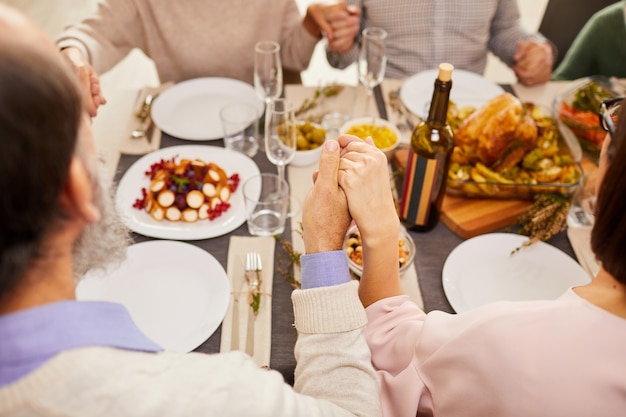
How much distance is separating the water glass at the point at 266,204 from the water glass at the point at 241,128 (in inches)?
7.6

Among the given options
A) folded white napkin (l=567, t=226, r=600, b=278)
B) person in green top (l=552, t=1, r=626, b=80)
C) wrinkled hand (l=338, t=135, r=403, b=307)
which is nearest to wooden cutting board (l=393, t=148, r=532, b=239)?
folded white napkin (l=567, t=226, r=600, b=278)

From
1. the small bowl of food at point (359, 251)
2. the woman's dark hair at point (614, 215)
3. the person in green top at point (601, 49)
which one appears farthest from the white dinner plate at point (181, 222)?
the person in green top at point (601, 49)

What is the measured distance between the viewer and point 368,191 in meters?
1.05

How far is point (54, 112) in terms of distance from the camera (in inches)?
19.3

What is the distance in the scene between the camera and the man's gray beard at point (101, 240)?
0.70 m

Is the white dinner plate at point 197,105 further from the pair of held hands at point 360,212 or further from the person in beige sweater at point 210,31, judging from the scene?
the pair of held hands at point 360,212

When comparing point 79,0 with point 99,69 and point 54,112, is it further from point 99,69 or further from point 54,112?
point 54,112

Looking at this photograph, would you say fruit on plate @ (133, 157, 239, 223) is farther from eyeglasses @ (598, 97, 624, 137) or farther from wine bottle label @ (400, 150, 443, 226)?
eyeglasses @ (598, 97, 624, 137)

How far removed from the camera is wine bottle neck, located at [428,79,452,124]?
1.12 m

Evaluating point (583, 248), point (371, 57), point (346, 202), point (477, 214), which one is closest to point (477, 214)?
point (477, 214)

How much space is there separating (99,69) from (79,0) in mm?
3644

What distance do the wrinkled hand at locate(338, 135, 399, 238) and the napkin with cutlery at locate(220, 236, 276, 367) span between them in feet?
0.89

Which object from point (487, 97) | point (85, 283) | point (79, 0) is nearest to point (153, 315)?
point (85, 283)

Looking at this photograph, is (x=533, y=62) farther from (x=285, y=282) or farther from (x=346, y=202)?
(x=285, y=282)
